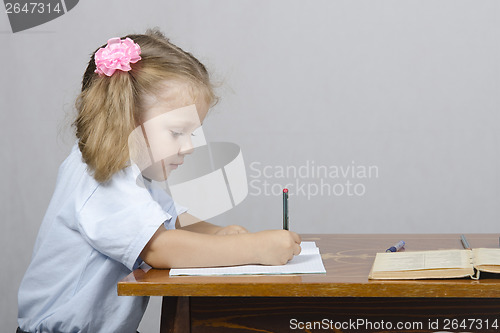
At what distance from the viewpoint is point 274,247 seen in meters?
1.27

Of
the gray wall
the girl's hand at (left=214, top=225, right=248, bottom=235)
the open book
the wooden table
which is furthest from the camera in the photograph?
the gray wall

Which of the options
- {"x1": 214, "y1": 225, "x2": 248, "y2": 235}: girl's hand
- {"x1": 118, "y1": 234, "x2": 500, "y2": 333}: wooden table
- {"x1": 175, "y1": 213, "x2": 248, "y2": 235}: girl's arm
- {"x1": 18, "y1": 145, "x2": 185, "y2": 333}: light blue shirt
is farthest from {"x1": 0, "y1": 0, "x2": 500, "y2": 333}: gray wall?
{"x1": 118, "y1": 234, "x2": 500, "y2": 333}: wooden table

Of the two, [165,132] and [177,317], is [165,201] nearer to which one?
[165,132]

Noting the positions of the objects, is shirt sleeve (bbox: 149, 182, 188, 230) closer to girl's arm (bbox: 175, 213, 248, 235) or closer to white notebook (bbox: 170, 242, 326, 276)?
girl's arm (bbox: 175, 213, 248, 235)

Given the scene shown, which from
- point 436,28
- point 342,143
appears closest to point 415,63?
point 436,28

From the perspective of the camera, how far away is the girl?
127 cm

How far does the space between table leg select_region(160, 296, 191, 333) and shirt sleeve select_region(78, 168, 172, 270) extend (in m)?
0.10

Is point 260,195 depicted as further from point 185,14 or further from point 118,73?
point 118,73

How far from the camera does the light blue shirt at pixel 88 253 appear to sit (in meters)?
1.26

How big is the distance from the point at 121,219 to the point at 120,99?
10.1 inches

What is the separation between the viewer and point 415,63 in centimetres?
275

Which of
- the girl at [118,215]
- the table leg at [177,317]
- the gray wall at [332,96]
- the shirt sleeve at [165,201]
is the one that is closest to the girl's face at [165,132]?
the girl at [118,215]

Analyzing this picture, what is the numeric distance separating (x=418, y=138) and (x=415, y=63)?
283 mm

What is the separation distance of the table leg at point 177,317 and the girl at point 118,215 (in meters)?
0.07
